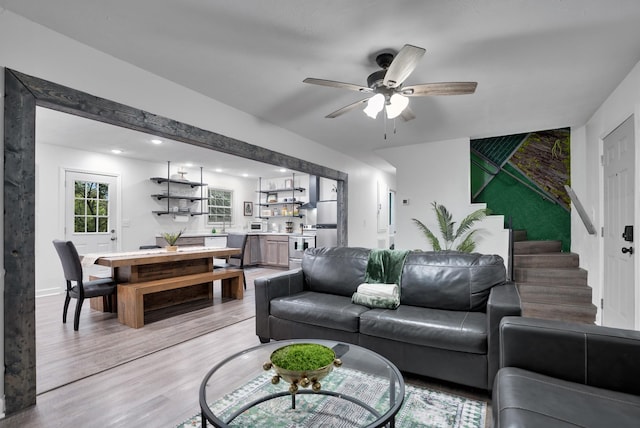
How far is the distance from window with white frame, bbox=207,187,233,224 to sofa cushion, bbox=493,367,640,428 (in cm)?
736

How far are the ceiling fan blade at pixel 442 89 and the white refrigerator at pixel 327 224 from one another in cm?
415

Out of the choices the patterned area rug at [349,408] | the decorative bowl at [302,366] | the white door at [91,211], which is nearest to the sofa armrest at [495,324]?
the patterned area rug at [349,408]

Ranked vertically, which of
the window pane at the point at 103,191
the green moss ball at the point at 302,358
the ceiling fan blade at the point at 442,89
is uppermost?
the ceiling fan blade at the point at 442,89

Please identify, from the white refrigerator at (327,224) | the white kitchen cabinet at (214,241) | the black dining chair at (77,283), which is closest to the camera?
the black dining chair at (77,283)

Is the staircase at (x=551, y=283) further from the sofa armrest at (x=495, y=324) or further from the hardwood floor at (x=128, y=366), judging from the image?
the hardwood floor at (x=128, y=366)

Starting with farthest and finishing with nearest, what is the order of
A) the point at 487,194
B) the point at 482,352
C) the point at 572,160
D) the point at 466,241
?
the point at 487,194, the point at 466,241, the point at 572,160, the point at 482,352

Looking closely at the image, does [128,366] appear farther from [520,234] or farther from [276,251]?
[520,234]

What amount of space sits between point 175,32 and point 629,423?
311cm

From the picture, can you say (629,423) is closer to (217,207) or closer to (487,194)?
(487,194)

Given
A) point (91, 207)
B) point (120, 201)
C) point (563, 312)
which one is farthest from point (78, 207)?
point (563, 312)

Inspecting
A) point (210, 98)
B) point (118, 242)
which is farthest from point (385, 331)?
point (118, 242)

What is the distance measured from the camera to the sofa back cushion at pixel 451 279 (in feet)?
8.04

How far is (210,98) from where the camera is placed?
345cm

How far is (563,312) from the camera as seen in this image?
3.60 meters
